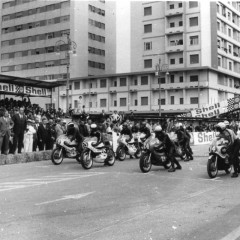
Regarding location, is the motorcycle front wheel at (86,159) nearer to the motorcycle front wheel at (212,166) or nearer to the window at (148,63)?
the motorcycle front wheel at (212,166)

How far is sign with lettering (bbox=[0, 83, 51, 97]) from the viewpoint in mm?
30656

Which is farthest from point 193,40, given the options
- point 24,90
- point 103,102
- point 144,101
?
point 24,90

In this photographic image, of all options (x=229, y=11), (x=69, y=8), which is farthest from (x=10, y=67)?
(x=229, y=11)

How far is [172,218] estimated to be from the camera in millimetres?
6633

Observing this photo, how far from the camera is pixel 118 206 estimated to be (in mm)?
7543

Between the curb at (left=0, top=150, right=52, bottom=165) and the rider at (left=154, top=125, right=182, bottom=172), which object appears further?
the curb at (left=0, top=150, right=52, bottom=165)

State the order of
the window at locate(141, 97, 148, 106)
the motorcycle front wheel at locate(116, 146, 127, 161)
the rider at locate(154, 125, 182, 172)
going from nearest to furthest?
1. the rider at locate(154, 125, 182, 172)
2. the motorcycle front wheel at locate(116, 146, 127, 161)
3. the window at locate(141, 97, 148, 106)

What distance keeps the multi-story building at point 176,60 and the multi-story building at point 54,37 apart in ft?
15.3

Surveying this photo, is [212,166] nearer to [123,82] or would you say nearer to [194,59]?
[194,59]

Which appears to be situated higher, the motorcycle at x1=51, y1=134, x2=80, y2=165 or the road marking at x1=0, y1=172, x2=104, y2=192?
the motorcycle at x1=51, y1=134, x2=80, y2=165

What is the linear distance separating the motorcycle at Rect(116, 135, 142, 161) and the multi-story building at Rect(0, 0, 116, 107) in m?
52.7

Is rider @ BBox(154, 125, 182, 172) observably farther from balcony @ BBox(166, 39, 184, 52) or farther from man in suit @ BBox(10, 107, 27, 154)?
balcony @ BBox(166, 39, 184, 52)

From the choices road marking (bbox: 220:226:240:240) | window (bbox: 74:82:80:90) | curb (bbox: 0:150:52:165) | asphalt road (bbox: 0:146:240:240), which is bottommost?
road marking (bbox: 220:226:240:240)

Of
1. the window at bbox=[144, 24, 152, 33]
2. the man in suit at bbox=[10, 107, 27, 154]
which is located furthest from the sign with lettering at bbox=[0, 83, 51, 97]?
the window at bbox=[144, 24, 152, 33]
